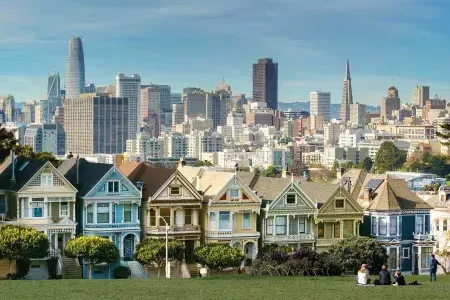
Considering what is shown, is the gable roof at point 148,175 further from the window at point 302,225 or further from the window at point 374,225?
the window at point 374,225

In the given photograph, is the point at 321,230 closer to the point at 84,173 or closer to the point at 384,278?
the point at 84,173

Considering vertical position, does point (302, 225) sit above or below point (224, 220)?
below

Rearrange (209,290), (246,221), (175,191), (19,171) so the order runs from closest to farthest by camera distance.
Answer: (209,290), (19,171), (175,191), (246,221)

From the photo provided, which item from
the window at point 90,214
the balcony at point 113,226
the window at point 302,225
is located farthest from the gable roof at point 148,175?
the window at point 302,225

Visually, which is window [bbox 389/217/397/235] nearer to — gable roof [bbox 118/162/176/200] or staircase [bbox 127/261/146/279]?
gable roof [bbox 118/162/176/200]

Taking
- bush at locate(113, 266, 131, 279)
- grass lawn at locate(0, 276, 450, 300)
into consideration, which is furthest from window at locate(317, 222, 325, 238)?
grass lawn at locate(0, 276, 450, 300)

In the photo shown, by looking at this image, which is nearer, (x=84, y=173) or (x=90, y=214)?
(x=90, y=214)

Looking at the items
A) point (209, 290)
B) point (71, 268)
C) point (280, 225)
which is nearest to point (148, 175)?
point (280, 225)
